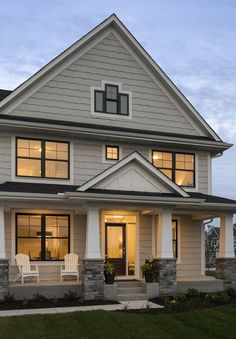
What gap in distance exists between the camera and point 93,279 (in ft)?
46.1

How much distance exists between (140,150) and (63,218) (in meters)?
3.96

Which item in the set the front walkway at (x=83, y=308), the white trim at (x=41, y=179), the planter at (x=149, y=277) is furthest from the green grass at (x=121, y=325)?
the white trim at (x=41, y=179)

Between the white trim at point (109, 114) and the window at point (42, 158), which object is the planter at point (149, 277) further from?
the white trim at point (109, 114)

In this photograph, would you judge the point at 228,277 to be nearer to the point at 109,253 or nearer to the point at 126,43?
the point at 109,253

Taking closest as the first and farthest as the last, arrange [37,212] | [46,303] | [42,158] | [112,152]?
1. [46,303]
2. [37,212]
3. [42,158]
4. [112,152]

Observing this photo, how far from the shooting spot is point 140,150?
57.5 feet

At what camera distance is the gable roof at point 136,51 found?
16078mm

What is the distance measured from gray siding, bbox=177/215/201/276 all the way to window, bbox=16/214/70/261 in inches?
177

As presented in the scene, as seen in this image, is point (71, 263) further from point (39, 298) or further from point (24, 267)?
point (39, 298)

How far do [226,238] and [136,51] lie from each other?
8.03m

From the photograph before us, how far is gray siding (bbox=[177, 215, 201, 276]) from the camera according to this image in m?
17.5

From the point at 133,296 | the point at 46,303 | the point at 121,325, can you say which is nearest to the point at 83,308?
the point at 46,303

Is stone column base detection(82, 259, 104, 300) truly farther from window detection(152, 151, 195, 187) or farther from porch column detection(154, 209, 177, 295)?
window detection(152, 151, 195, 187)

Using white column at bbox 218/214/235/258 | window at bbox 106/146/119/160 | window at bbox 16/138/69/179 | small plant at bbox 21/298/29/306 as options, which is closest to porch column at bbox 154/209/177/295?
white column at bbox 218/214/235/258
